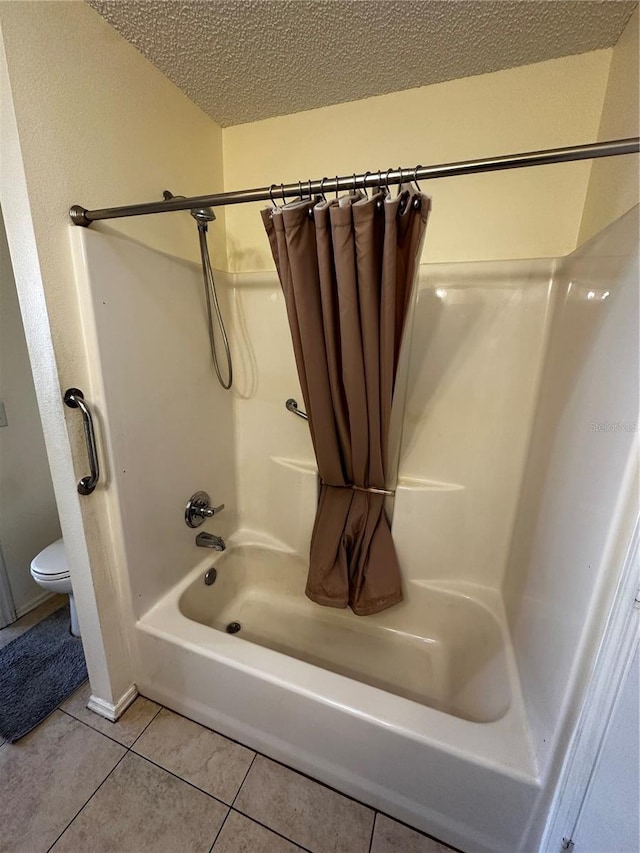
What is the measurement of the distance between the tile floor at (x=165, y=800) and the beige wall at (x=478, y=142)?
195 cm

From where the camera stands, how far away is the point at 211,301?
1511 mm

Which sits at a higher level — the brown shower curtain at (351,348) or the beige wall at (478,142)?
the beige wall at (478,142)

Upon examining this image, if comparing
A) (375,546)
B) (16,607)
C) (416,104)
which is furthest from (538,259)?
(16,607)

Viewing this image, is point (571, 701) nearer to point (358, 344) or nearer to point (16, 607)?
point (358, 344)

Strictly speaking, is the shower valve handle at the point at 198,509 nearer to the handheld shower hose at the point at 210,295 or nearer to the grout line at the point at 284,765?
the handheld shower hose at the point at 210,295

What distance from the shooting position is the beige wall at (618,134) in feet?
2.86

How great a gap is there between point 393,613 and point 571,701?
2.93 ft

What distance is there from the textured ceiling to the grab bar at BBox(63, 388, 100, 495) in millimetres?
1090

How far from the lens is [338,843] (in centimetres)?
100

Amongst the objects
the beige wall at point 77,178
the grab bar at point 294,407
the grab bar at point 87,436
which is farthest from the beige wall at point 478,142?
the grab bar at point 87,436

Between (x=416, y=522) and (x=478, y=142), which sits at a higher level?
(x=478, y=142)

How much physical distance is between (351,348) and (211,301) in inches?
31.6

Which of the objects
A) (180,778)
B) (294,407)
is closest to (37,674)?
(180,778)

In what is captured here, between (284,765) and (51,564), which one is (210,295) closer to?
(51,564)
